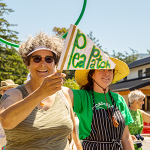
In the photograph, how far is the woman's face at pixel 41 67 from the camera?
6.31 ft

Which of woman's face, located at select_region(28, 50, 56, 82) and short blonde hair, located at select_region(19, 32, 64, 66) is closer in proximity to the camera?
woman's face, located at select_region(28, 50, 56, 82)

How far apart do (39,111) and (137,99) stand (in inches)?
175

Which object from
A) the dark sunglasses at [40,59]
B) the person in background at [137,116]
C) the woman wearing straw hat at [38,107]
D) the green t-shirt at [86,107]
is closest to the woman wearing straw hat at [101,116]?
the green t-shirt at [86,107]

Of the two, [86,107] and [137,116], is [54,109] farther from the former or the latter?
[137,116]

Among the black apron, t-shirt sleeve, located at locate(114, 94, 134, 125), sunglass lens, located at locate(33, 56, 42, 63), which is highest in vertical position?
sunglass lens, located at locate(33, 56, 42, 63)

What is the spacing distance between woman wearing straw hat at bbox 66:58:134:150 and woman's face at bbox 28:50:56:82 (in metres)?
0.82

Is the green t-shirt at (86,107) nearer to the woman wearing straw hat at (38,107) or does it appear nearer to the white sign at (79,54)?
the woman wearing straw hat at (38,107)

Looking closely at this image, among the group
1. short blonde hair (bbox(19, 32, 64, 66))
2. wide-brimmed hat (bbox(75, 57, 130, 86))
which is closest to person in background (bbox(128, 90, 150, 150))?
wide-brimmed hat (bbox(75, 57, 130, 86))

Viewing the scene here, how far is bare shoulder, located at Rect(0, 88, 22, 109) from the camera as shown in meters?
1.71

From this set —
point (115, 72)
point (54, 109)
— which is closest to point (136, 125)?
point (115, 72)

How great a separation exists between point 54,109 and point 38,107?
0.46ft

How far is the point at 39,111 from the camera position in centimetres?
185

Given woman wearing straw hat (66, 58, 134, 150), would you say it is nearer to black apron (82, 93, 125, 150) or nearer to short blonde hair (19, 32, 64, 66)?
black apron (82, 93, 125, 150)

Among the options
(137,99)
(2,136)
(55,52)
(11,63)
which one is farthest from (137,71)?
(55,52)
